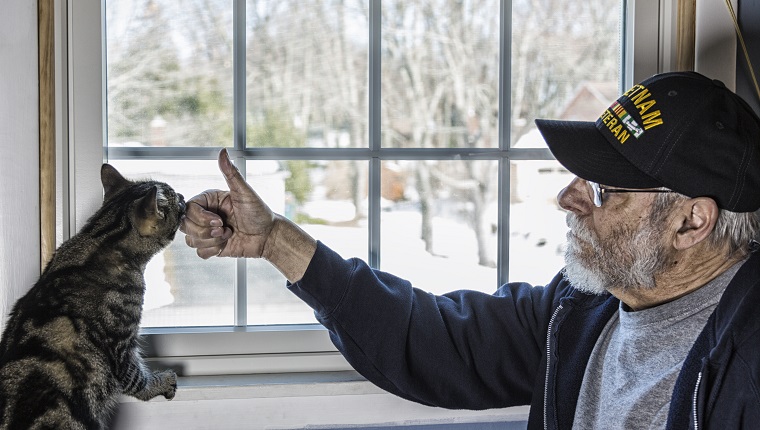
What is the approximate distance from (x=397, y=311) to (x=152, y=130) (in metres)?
0.66

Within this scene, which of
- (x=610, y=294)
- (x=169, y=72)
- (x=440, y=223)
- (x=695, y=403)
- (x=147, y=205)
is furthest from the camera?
(x=440, y=223)

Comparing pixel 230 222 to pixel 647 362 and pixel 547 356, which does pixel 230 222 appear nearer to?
pixel 547 356

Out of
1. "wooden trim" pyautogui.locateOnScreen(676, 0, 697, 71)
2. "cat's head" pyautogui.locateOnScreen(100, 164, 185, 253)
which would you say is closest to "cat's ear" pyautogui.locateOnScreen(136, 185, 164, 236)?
"cat's head" pyautogui.locateOnScreen(100, 164, 185, 253)

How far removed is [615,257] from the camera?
1230 mm

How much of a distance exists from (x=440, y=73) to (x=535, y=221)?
41 centimetres

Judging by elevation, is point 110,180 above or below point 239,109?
below

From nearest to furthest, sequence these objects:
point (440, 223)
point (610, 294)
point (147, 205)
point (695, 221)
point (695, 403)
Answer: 1. point (695, 403)
2. point (695, 221)
3. point (147, 205)
4. point (610, 294)
5. point (440, 223)

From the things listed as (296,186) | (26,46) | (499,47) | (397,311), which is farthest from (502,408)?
(26,46)

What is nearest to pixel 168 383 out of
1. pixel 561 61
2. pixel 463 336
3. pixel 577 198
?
pixel 463 336

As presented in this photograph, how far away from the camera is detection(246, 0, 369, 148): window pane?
1.58m

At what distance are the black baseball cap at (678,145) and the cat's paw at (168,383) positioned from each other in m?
0.85

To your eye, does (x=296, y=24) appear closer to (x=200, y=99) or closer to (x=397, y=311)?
(x=200, y=99)

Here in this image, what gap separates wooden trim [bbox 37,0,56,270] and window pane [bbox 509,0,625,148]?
3.21ft

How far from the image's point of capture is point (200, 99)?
5.14ft
